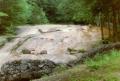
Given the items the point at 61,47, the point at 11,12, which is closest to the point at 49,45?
the point at 61,47

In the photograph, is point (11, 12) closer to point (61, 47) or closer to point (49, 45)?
point (49, 45)

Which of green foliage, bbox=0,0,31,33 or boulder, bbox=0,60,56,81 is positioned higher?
green foliage, bbox=0,0,31,33

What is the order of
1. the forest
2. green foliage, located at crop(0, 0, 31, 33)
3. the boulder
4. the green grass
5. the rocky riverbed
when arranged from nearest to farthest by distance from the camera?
the green grass
the forest
the boulder
the rocky riverbed
green foliage, located at crop(0, 0, 31, 33)

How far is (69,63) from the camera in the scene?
1720 cm

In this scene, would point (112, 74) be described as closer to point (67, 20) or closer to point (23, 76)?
point (23, 76)

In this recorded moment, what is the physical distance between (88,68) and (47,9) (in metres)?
38.4

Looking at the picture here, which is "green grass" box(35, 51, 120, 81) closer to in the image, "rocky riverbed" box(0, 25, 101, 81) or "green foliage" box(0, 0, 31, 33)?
"rocky riverbed" box(0, 25, 101, 81)

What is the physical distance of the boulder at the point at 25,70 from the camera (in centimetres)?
1552

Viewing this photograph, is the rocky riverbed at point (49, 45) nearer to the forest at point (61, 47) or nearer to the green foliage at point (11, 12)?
the forest at point (61, 47)

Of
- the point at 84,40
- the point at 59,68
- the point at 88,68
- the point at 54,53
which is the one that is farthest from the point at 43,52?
the point at 88,68

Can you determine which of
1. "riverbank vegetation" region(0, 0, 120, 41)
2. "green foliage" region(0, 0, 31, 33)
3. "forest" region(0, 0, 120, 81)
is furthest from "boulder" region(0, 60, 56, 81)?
"green foliage" region(0, 0, 31, 33)

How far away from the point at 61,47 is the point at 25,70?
787cm

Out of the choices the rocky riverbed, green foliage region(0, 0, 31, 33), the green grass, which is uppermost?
green foliage region(0, 0, 31, 33)

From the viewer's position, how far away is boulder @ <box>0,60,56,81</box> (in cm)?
1552
